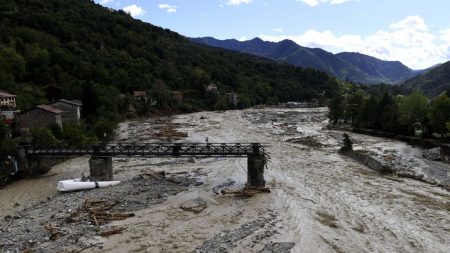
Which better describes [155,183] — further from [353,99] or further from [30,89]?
[353,99]

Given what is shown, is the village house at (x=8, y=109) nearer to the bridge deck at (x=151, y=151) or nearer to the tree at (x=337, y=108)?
the bridge deck at (x=151, y=151)

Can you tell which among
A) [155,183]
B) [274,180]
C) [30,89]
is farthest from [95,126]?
[274,180]

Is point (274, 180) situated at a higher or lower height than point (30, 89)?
lower

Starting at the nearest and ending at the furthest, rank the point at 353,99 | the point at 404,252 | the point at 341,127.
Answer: the point at 404,252 < the point at 341,127 < the point at 353,99

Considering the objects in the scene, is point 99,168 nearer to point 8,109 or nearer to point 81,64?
point 8,109

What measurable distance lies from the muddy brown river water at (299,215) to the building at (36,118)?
1761cm

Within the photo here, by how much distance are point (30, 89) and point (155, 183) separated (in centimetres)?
5881

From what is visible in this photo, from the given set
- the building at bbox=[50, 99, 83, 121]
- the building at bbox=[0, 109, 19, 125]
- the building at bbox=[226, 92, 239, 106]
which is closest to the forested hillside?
the building at bbox=[226, 92, 239, 106]

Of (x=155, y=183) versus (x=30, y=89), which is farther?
(x=30, y=89)

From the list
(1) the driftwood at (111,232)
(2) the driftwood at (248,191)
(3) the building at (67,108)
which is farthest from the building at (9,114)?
(1) the driftwood at (111,232)

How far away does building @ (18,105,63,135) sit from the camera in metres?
61.0

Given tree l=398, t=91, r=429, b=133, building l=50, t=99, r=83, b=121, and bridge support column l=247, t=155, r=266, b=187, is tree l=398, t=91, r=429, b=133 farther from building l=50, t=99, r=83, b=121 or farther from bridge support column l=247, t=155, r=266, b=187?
building l=50, t=99, r=83, b=121

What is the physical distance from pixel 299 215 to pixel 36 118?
46.5 meters

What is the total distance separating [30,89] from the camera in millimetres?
87375
